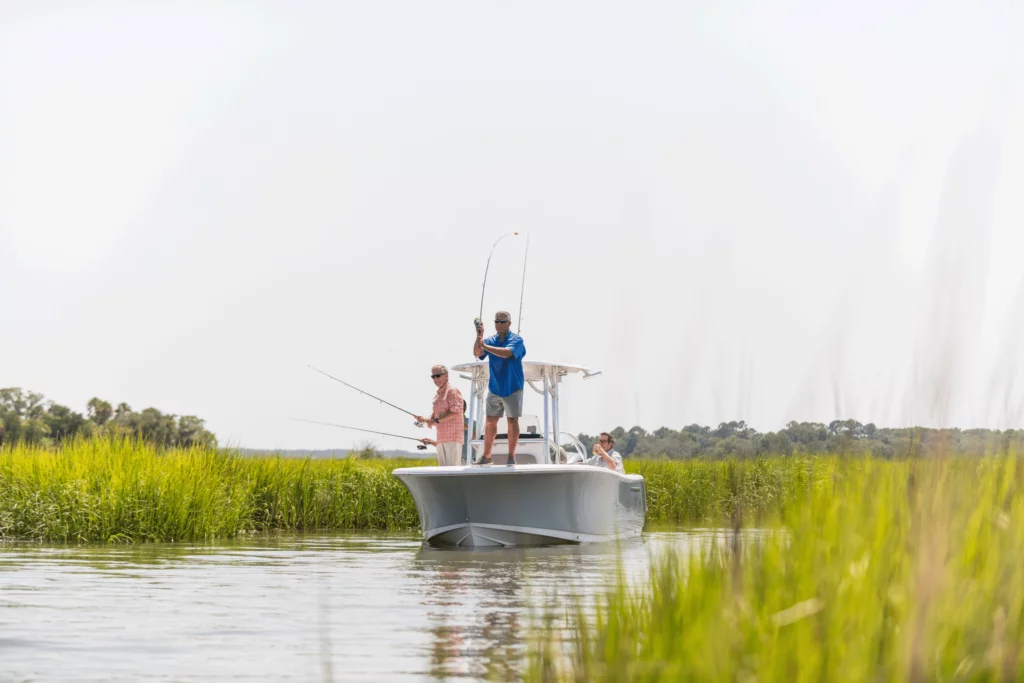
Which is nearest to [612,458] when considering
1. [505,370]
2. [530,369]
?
[530,369]

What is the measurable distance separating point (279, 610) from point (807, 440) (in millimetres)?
6020

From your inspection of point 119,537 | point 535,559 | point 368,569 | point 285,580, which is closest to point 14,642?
point 285,580

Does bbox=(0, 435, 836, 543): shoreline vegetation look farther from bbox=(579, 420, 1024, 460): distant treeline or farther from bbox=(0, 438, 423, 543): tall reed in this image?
bbox=(579, 420, 1024, 460): distant treeline

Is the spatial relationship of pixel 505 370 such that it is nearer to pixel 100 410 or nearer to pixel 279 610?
pixel 279 610

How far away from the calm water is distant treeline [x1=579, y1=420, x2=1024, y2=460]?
1.30 ft

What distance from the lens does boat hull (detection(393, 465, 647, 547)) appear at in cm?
1719

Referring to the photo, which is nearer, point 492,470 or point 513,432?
point 513,432

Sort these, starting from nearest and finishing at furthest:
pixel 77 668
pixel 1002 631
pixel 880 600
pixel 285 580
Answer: pixel 1002 631, pixel 880 600, pixel 77 668, pixel 285 580

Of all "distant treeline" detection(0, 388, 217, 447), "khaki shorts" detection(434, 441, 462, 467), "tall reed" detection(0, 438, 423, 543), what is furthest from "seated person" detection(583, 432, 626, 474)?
"distant treeline" detection(0, 388, 217, 447)

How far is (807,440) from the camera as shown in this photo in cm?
549

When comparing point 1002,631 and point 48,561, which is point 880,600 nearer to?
point 1002,631

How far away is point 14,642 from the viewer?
8.54 meters

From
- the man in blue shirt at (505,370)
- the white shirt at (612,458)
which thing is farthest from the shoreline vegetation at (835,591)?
the white shirt at (612,458)

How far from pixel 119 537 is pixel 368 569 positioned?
5869 millimetres
